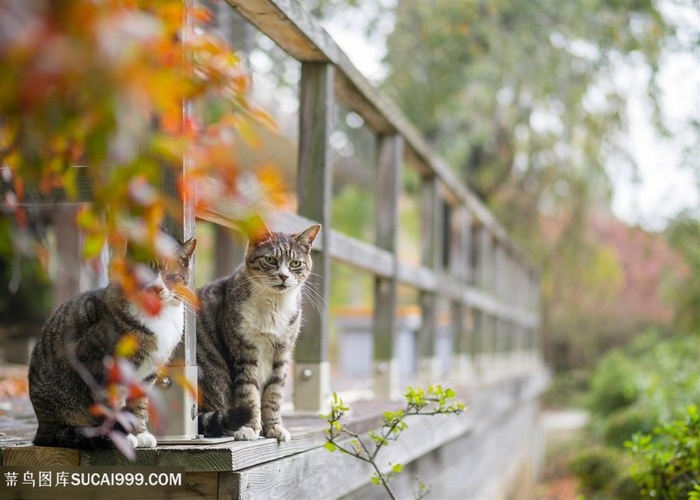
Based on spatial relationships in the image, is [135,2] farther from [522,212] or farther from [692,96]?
[522,212]

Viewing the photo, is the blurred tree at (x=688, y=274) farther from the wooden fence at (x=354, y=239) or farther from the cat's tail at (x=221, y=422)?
the cat's tail at (x=221, y=422)

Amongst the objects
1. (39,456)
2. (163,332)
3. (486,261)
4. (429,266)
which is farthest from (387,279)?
(486,261)

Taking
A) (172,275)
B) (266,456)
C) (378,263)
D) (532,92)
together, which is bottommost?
(266,456)

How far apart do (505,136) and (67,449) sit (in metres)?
14.1

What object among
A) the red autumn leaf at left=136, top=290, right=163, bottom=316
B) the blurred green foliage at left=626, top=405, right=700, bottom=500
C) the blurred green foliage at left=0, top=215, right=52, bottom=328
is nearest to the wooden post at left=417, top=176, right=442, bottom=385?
the blurred green foliage at left=626, top=405, right=700, bottom=500

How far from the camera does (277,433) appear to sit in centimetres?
280

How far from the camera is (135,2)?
1215 millimetres

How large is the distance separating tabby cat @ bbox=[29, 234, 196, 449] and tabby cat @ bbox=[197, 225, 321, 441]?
353 mm

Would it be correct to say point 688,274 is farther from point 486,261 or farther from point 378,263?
point 378,263

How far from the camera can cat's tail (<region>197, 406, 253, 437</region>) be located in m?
2.66

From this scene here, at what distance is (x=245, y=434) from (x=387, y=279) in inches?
107

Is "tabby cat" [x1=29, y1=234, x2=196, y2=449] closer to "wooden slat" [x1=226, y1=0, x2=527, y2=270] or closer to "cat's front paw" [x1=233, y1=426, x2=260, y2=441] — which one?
"cat's front paw" [x1=233, y1=426, x2=260, y2=441]

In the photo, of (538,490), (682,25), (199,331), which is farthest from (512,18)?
(199,331)

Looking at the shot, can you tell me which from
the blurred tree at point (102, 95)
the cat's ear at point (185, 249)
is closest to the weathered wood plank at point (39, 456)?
the cat's ear at point (185, 249)
